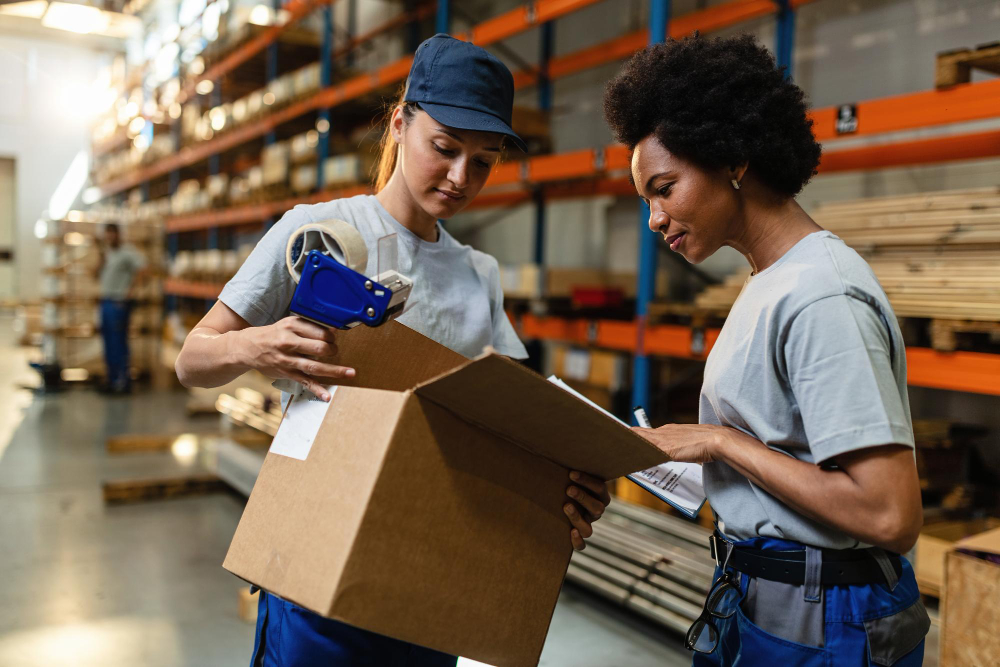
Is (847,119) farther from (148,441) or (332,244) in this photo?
(148,441)

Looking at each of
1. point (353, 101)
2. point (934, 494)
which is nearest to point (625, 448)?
point (934, 494)

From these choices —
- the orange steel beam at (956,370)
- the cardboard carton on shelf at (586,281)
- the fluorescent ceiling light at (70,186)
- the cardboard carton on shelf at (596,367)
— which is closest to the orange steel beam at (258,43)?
the cardboard carton on shelf at (586,281)

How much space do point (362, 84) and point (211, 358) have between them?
20.2ft

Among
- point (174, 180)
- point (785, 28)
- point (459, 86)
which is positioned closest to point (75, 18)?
point (174, 180)

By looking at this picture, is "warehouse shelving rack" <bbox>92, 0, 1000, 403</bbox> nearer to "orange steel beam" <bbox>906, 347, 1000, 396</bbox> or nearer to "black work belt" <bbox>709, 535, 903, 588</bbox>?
"orange steel beam" <bbox>906, 347, 1000, 396</bbox>

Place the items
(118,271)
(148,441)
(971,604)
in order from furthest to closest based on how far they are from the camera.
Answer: (118,271) → (148,441) → (971,604)

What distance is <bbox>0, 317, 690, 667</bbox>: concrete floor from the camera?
3184mm

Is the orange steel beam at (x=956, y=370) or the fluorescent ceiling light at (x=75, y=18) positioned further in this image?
the fluorescent ceiling light at (x=75, y=18)

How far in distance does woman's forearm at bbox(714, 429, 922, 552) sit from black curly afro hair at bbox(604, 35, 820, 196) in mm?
458

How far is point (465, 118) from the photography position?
1.39 m

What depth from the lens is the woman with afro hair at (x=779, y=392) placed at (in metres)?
1.07

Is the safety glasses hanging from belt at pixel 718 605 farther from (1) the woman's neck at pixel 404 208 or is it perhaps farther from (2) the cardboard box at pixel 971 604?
(2) the cardboard box at pixel 971 604

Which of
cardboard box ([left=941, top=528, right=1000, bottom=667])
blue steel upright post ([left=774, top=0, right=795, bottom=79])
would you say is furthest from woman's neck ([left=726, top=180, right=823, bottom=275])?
blue steel upright post ([left=774, top=0, right=795, bottom=79])

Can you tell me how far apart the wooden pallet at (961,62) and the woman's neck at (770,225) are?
221 centimetres
